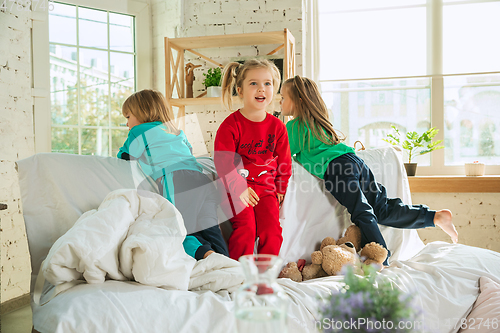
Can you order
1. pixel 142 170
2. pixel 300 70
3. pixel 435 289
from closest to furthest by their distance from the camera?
pixel 435 289 < pixel 142 170 < pixel 300 70

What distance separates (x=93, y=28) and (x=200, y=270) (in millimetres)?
2361

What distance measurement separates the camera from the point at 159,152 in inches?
67.1

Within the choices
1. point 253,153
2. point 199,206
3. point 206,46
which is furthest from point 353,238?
point 206,46

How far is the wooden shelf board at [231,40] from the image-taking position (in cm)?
278

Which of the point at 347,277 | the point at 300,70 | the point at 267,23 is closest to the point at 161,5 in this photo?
the point at 267,23

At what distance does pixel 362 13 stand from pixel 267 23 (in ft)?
2.62

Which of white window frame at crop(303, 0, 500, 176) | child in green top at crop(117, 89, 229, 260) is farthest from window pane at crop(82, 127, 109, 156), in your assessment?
white window frame at crop(303, 0, 500, 176)

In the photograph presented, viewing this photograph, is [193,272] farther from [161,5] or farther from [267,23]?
[161,5]

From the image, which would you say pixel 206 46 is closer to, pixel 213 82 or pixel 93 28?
pixel 213 82

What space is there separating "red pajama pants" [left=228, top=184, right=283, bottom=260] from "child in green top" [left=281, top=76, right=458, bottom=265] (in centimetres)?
34

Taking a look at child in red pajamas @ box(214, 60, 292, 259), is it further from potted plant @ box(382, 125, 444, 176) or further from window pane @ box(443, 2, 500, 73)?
window pane @ box(443, 2, 500, 73)

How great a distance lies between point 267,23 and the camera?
118 inches

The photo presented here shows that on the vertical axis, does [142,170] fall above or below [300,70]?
below

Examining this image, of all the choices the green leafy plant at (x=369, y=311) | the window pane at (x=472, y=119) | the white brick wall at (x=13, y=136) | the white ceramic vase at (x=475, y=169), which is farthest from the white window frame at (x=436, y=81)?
the green leafy plant at (x=369, y=311)
